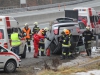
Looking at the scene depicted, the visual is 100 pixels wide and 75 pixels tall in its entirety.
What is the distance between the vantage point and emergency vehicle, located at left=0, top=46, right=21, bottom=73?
13859mm

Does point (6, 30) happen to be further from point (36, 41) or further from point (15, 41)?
point (36, 41)

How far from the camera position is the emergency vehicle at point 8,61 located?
13.9 meters

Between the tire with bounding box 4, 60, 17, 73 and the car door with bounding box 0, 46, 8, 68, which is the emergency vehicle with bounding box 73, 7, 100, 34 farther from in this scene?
the car door with bounding box 0, 46, 8, 68

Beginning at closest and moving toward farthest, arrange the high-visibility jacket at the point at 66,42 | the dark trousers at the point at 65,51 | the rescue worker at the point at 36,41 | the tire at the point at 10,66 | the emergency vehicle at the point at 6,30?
1. the tire at the point at 10,66
2. the emergency vehicle at the point at 6,30
3. the high-visibility jacket at the point at 66,42
4. the dark trousers at the point at 65,51
5. the rescue worker at the point at 36,41

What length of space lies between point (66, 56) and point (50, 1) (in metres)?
53.7

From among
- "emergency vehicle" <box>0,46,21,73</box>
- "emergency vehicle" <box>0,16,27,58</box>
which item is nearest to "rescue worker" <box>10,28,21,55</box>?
"emergency vehicle" <box>0,16,27,58</box>

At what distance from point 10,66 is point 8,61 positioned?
0.23 meters

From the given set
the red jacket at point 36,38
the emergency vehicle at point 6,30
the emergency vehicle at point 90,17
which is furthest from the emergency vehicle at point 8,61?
the emergency vehicle at point 90,17

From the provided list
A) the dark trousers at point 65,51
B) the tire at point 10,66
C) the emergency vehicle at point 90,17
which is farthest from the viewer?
the emergency vehicle at point 90,17

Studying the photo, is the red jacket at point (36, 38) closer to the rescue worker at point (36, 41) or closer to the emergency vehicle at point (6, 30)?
the rescue worker at point (36, 41)

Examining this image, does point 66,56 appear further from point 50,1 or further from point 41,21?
point 50,1

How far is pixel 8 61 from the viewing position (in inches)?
556

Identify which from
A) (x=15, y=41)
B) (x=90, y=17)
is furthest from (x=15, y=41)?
(x=90, y=17)

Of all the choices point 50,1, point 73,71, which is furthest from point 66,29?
point 50,1
